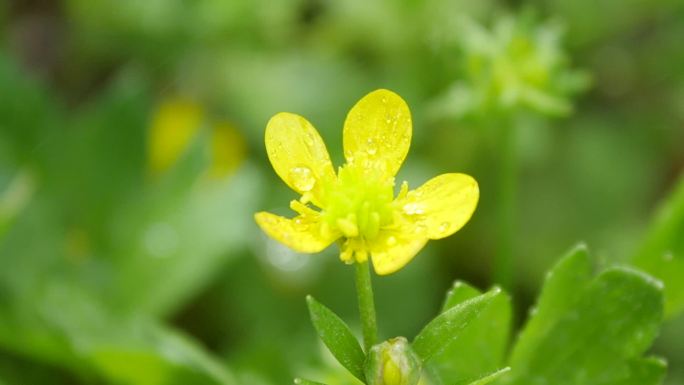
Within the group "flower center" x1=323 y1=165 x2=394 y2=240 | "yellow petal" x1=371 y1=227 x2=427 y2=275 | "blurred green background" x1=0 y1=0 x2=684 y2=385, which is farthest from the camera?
→ "blurred green background" x1=0 y1=0 x2=684 y2=385

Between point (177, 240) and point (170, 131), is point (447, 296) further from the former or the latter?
point (170, 131)

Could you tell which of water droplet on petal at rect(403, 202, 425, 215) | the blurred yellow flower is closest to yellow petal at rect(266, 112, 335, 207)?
water droplet on petal at rect(403, 202, 425, 215)

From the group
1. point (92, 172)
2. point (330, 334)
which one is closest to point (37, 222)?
point (92, 172)

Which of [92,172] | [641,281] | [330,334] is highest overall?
[92,172]

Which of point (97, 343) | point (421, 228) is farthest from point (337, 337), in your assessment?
point (97, 343)

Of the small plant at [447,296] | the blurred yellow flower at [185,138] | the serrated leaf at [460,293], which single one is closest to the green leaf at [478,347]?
the small plant at [447,296]

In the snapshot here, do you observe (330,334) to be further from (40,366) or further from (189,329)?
(189,329)

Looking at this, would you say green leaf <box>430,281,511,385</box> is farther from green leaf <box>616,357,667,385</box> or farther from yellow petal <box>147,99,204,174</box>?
yellow petal <box>147,99,204,174</box>
